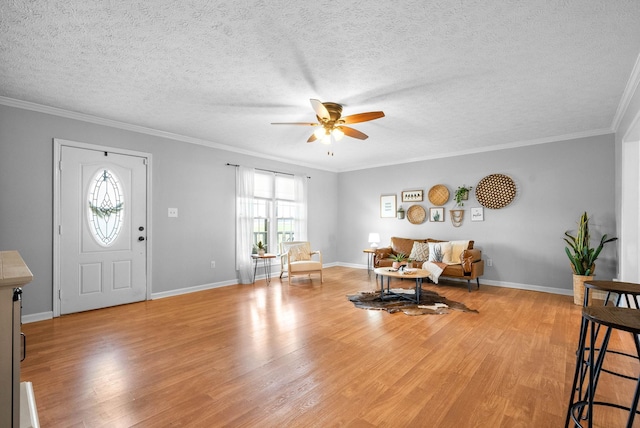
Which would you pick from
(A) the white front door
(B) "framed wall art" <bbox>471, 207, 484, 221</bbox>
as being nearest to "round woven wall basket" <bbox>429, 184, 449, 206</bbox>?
(B) "framed wall art" <bbox>471, 207, 484, 221</bbox>

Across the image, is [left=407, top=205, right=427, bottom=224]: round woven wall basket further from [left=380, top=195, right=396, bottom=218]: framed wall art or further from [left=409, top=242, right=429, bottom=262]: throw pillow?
[left=409, top=242, right=429, bottom=262]: throw pillow

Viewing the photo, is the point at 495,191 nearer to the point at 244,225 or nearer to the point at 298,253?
the point at 298,253

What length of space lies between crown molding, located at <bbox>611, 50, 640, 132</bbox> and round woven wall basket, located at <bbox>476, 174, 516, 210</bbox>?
5.30ft

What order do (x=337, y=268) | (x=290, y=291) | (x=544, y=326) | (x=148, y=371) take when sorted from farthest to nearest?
1. (x=337, y=268)
2. (x=290, y=291)
3. (x=544, y=326)
4. (x=148, y=371)

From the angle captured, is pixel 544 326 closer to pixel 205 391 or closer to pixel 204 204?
pixel 205 391

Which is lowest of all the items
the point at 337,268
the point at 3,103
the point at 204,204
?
the point at 337,268

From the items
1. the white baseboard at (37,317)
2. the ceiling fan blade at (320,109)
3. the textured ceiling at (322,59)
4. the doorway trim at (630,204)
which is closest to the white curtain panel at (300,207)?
the textured ceiling at (322,59)

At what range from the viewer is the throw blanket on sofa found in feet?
17.6

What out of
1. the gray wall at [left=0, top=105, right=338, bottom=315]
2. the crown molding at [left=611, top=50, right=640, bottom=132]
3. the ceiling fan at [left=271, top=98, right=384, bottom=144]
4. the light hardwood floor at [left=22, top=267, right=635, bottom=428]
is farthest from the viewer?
the gray wall at [left=0, top=105, right=338, bottom=315]

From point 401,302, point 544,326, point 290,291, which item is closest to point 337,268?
point 290,291

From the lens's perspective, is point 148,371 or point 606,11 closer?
point 606,11

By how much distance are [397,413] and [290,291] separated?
140 inches

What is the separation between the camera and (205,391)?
224cm

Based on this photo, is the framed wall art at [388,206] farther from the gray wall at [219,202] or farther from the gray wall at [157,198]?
the gray wall at [157,198]
